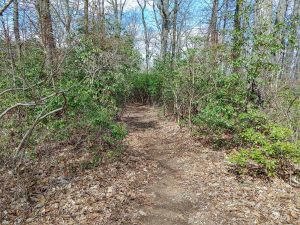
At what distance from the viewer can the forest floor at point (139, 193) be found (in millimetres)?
3570

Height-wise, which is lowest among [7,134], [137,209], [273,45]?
[137,209]

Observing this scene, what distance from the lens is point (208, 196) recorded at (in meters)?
4.24

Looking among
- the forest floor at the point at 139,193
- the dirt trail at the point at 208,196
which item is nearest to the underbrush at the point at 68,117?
the forest floor at the point at 139,193

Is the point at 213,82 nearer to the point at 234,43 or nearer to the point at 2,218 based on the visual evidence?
the point at 234,43

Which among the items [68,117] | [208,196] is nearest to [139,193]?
[208,196]

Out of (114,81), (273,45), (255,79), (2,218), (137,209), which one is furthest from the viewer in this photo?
(114,81)

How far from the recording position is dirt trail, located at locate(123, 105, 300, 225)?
3.58 metres

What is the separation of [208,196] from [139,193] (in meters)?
1.31

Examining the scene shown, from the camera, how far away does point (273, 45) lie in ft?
18.1

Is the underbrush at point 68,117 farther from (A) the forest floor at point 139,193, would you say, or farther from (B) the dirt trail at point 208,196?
(B) the dirt trail at point 208,196

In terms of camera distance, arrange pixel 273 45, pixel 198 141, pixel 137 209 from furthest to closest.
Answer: pixel 198 141 < pixel 273 45 < pixel 137 209

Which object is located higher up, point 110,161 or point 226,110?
point 226,110

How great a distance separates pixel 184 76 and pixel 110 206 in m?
5.70

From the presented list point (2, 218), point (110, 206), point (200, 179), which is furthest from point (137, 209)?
point (2, 218)
